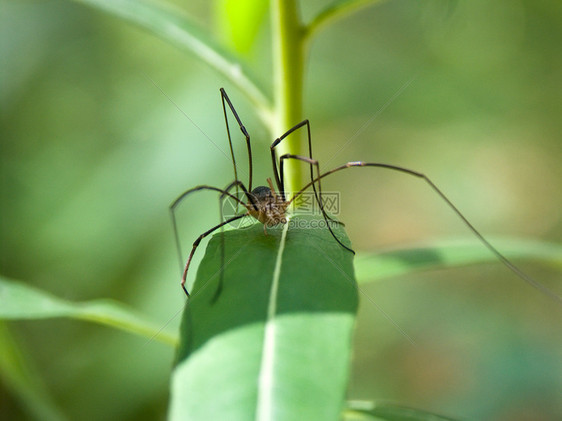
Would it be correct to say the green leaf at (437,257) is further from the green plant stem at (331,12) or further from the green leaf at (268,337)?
the green plant stem at (331,12)

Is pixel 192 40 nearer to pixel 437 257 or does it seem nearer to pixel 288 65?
pixel 288 65

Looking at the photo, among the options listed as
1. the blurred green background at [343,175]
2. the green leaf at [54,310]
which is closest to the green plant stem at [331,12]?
the green leaf at [54,310]

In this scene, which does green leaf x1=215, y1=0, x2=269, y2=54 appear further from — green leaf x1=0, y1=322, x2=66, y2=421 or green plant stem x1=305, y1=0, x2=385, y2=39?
green leaf x1=0, y1=322, x2=66, y2=421

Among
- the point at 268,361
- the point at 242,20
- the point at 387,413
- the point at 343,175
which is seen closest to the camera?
the point at 268,361

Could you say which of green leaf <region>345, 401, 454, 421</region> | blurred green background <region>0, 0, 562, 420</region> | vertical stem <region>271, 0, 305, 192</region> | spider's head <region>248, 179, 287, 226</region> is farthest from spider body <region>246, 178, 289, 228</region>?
blurred green background <region>0, 0, 562, 420</region>

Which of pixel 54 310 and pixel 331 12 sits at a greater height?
pixel 331 12

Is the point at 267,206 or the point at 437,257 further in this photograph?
the point at 267,206

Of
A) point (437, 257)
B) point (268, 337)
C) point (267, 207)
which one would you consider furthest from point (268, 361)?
point (267, 207)
